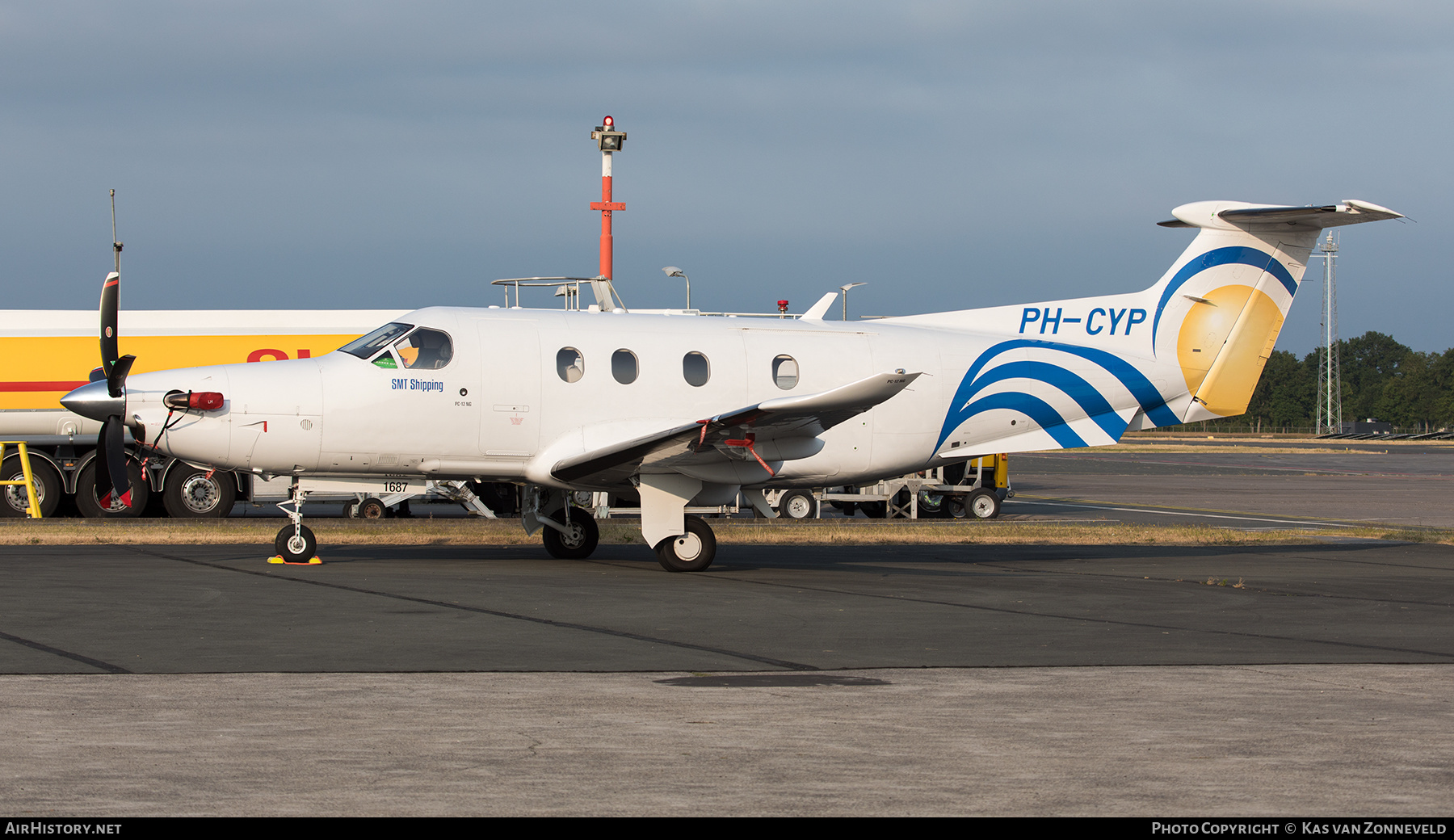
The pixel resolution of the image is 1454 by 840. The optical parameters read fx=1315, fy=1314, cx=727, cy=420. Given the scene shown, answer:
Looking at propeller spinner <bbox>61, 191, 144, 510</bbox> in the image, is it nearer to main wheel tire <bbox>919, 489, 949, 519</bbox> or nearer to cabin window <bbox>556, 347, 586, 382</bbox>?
cabin window <bbox>556, 347, 586, 382</bbox>

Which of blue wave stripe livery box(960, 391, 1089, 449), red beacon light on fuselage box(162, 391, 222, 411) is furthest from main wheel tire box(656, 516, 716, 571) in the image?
red beacon light on fuselage box(162, 391, 222, 411)

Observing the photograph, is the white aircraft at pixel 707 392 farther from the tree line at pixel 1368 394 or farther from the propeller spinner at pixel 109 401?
the tree line at pixel 1368 394

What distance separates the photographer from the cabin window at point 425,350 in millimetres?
15539

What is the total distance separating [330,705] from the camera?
7.06 m

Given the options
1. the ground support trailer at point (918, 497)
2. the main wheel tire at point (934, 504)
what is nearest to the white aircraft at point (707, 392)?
the ground support trailer at point (918, 497)

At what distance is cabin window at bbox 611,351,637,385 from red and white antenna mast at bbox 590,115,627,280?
17361mm

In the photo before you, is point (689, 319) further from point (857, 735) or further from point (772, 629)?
point (857, 735)

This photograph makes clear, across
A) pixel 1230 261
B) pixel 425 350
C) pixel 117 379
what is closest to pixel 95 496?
pixel 117 379

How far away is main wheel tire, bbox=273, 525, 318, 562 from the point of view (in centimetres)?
1526

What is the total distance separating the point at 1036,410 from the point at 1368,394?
533 ft

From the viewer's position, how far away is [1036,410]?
17.9m

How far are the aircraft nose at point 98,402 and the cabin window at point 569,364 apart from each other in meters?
4.88

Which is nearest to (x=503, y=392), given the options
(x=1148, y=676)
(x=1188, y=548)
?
(x=1148, y=676)

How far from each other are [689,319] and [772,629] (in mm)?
7386
